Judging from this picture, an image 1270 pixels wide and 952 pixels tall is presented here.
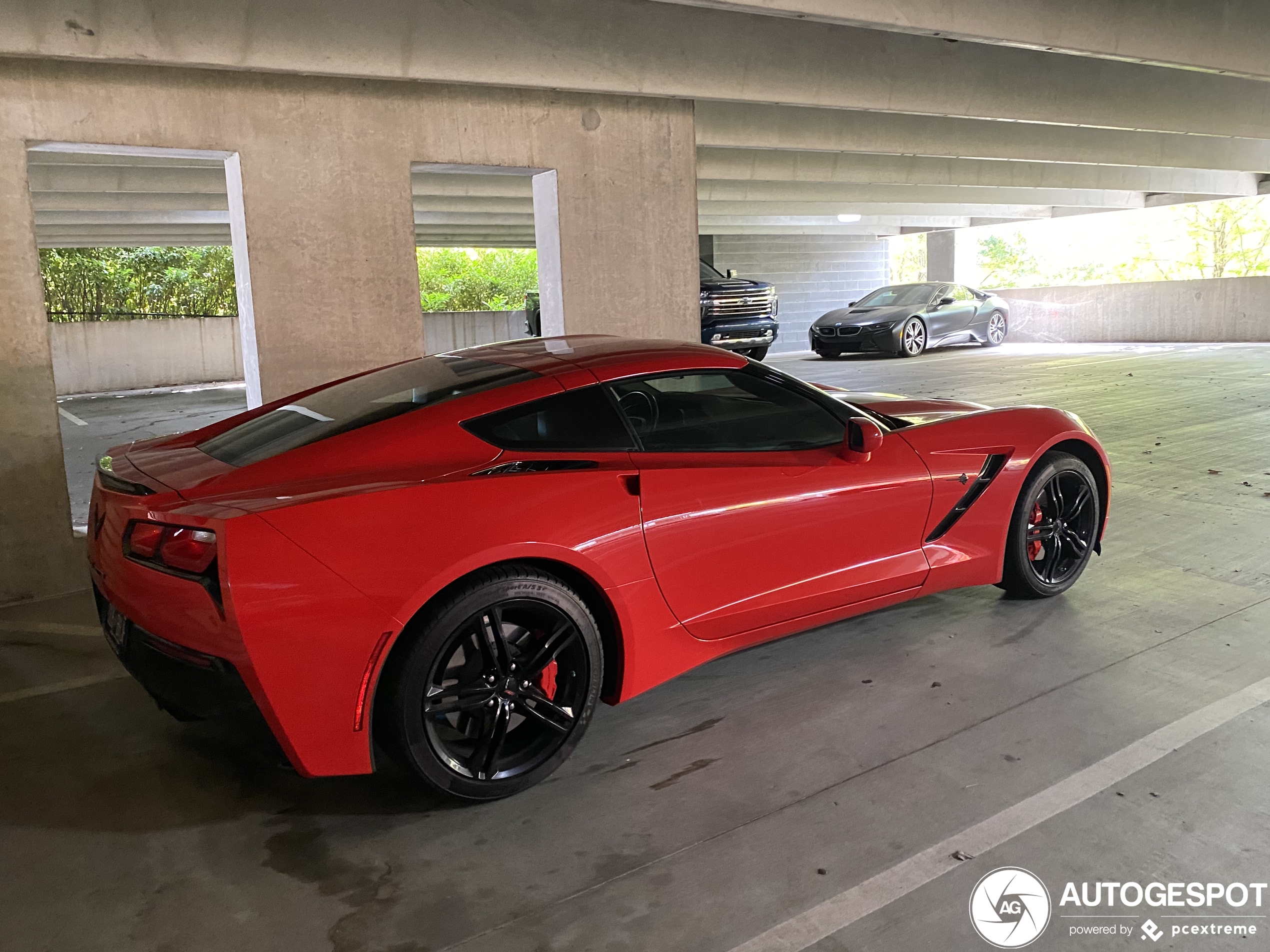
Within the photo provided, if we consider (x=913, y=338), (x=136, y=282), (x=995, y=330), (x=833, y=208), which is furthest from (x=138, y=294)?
(x=995, y=330)

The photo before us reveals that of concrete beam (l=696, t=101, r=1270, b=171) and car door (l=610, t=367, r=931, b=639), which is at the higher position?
concrete beam (l=696, t=101, r=1270, b=171)

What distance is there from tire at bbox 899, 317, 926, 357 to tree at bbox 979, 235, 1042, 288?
45183 millimetres

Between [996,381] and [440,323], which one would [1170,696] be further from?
[440,323]

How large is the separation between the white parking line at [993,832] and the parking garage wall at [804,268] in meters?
22.3

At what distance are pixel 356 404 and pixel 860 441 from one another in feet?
5.62

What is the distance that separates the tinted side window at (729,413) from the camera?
3.28 meters

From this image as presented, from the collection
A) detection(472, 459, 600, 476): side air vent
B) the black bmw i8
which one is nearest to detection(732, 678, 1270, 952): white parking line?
detection(472, 459, 600, 476): side air vent

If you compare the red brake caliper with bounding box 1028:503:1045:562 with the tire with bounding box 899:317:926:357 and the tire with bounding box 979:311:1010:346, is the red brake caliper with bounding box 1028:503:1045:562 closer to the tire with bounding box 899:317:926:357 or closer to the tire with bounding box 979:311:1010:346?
the tire with bounding box 899:317:926:357

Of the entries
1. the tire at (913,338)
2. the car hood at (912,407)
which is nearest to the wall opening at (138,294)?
the car hood at (912,407)

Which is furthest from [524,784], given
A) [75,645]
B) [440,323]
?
[440,323]

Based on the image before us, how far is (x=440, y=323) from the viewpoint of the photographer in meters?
27.0

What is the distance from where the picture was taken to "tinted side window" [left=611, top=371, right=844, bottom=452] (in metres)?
3.28

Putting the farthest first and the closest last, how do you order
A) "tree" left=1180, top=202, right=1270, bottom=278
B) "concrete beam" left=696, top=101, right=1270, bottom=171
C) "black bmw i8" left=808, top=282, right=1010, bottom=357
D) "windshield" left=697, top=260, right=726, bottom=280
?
"tree" left=1180, top=202, right=1270, bottom=278 → "black bmw i8" left=808, top=282, right=1010, bottom=357 → "windshield" left=697, top=260, right=726, bottom=280 → "concrete beam" left=696, top=101, right=1270, bottom=171

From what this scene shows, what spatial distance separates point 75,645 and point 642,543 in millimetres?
2880
